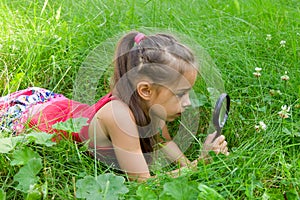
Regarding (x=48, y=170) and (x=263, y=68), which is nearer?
(x=48, y=170)

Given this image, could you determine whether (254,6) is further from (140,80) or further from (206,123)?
(140,80)

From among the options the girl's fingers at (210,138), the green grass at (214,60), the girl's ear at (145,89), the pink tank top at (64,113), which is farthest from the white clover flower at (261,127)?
the pink tank top at (64,113)

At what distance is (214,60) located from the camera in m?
2.24

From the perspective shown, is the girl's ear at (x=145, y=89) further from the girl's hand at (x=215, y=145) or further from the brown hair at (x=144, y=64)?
the girl's hand at (x=215, y=145)

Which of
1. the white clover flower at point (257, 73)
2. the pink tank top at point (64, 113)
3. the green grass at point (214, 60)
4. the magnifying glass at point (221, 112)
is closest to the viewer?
the green grass at point (214, 60)

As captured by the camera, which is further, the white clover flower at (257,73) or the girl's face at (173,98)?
the white clover flower at (257,73)

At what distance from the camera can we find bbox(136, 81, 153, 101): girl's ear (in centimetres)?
181

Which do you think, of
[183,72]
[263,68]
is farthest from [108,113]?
[263,68]

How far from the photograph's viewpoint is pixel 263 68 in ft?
7.22

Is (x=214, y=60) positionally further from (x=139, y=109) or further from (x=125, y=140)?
(x=125, y=140)

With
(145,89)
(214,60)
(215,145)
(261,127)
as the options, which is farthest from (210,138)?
(214,60)

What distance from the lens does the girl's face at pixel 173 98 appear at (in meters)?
1.82

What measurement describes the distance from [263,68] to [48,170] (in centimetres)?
103

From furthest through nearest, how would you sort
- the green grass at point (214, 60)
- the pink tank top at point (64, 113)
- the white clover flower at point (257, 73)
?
the white clover flower at point (257, 73) < the pink tank top at point (64, 113) < the green grass at point (214, 60)
